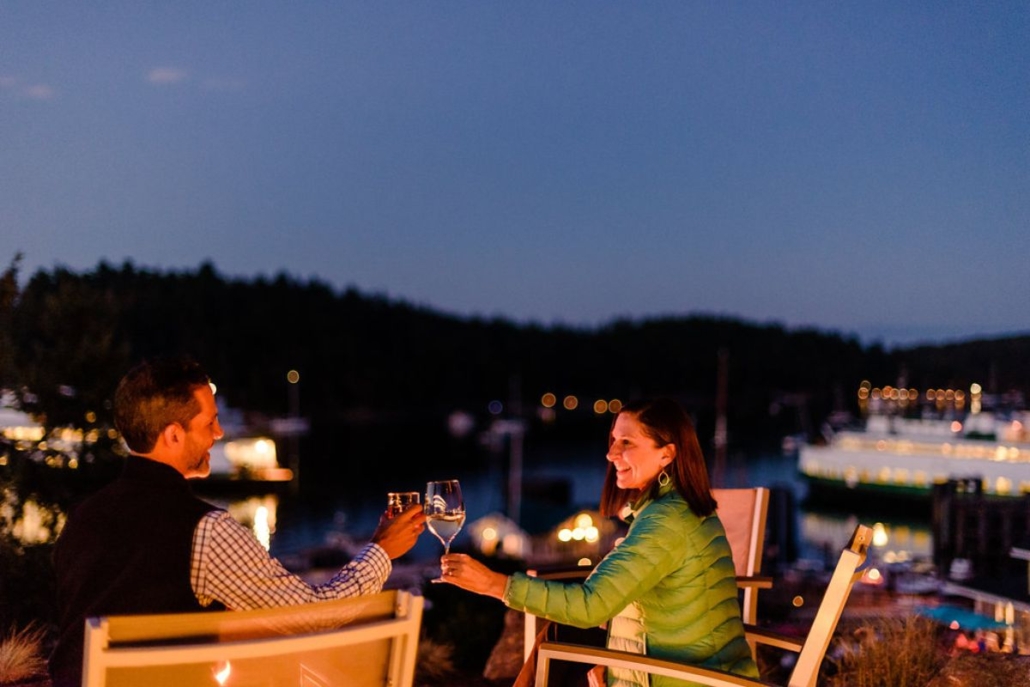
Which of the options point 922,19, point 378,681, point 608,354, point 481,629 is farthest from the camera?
point 608,354

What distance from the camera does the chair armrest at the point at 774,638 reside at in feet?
9.93

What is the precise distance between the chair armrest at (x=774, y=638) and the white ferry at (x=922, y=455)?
1927 inches

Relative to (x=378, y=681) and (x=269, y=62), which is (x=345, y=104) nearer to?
(x=269, y=62)

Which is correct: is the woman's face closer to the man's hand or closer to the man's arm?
the man's hand

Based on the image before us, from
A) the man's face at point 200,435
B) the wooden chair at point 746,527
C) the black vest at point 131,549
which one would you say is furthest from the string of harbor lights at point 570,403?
the black vest at point 131,549

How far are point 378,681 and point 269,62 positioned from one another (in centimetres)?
1698

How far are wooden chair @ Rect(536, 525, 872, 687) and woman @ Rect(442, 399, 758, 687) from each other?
113 millimetres

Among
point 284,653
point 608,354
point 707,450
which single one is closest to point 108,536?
point 284,653

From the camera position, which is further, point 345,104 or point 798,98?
point 798,98

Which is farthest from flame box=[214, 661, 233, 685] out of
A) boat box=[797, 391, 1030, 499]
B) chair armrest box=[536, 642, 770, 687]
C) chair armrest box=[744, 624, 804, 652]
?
boat box=[797, 391, 1030, 499]

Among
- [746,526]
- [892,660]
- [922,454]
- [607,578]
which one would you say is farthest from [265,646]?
[922,454]

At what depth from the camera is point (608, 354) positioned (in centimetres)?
11906

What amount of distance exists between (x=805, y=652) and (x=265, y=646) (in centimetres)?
140

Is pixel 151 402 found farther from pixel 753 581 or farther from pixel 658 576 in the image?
pixel 753 581
